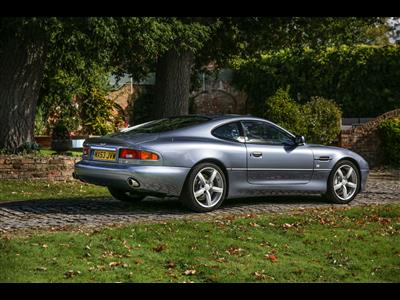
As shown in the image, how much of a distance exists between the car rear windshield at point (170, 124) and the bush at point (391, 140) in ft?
32.4

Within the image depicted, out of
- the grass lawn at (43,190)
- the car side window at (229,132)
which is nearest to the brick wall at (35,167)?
the grass lawn at (43,190)

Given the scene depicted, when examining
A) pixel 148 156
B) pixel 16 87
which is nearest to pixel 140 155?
Answer: pixel 148 156

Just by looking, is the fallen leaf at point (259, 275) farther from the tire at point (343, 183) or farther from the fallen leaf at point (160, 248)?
the tire at point (343, 183)

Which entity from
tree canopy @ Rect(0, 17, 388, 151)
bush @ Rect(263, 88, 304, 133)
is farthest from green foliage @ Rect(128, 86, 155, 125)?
bush @ Rect(263, 88, 304, 133)

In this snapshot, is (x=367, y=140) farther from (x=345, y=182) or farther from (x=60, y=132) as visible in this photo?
(x=60, y=132)

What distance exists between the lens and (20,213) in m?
10.2

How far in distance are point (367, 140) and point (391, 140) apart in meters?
0.74

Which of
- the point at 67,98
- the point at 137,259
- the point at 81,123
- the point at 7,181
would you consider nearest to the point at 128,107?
the point at 81,123

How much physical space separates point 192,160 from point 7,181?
5.36 metres

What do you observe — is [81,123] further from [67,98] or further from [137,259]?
[137,259]

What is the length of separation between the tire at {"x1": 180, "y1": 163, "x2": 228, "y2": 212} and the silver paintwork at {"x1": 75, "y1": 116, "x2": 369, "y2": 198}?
9cm

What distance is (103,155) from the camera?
1039 cm

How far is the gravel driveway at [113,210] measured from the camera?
9.49 m

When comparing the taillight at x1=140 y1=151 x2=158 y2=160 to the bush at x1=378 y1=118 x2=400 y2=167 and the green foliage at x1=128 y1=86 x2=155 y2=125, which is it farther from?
the green foliage at x1=128 y1=86 x2=155 y2=125
